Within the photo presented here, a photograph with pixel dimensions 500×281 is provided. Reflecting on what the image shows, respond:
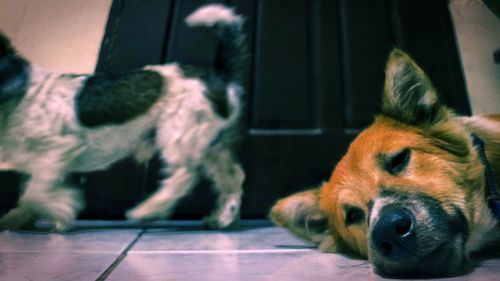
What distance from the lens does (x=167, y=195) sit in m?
1.40

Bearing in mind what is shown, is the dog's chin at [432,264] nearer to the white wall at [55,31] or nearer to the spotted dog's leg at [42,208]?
the spotted dog's leg at [42,208]

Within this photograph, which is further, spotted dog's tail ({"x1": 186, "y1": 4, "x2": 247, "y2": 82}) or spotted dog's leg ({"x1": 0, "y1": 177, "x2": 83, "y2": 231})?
spotted dog's tail ({"x1": 186, "y1": 4, "x2": 247, "y2": 82})

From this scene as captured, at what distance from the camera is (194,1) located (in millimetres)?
1690

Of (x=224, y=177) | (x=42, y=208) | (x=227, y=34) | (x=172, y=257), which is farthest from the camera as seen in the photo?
(x=227, y=34)

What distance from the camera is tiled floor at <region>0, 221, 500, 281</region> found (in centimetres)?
81

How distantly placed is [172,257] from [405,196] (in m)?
0.61

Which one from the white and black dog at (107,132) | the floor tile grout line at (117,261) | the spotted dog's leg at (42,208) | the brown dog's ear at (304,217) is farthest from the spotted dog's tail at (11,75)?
the brown dog's ear at (304,217)

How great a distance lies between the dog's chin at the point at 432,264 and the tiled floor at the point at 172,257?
0.12 feet

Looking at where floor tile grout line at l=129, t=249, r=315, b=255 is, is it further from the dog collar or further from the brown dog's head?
the dog collar

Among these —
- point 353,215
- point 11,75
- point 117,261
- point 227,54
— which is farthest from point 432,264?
point 11,75

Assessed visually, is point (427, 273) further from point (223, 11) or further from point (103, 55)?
point (103, 55)

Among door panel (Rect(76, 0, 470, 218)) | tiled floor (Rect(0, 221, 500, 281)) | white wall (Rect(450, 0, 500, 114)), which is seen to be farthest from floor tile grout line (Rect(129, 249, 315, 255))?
white wall (Rect(450, 0, 500, 114))

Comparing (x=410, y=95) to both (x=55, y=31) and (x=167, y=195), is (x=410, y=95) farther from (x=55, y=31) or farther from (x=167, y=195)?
(x=55, y=31)

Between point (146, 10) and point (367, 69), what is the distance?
3.38 feet
